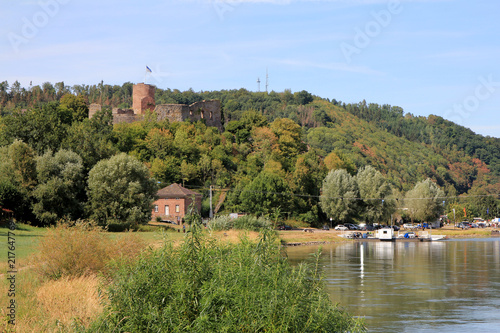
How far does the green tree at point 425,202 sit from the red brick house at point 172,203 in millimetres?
35619

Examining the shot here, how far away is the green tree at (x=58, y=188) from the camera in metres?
46.0

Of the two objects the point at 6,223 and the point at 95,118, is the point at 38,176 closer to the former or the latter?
the point at 6,223

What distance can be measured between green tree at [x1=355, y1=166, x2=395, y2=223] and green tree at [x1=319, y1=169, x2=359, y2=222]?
1520 millimetres

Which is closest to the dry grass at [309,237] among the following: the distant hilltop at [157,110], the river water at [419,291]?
the river water at [419,291]

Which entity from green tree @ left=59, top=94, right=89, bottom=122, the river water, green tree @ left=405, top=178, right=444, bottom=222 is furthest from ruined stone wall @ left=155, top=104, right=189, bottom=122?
the river water

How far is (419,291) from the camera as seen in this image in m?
27.1

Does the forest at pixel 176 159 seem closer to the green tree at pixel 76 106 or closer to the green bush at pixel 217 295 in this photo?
the green tree at pixel 76 106

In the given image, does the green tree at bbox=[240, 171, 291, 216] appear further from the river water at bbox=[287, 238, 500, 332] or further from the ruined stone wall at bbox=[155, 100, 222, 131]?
the river water at bbox=[287, 238, 500, 332]

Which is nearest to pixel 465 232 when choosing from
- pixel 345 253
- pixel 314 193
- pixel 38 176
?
pixel 314 193

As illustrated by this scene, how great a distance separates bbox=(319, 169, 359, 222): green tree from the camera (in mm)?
77000

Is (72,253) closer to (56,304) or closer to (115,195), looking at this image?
(56,304)

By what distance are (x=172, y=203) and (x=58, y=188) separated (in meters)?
23.6

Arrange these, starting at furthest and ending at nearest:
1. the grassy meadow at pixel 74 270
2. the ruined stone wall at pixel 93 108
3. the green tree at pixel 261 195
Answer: the ruined stone wall at pixel 93 108 → the green tree at pixel 261 195 → the grassy meadow at pixel 74 270

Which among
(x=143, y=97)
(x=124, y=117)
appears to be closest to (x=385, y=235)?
(x=124, y=117)
